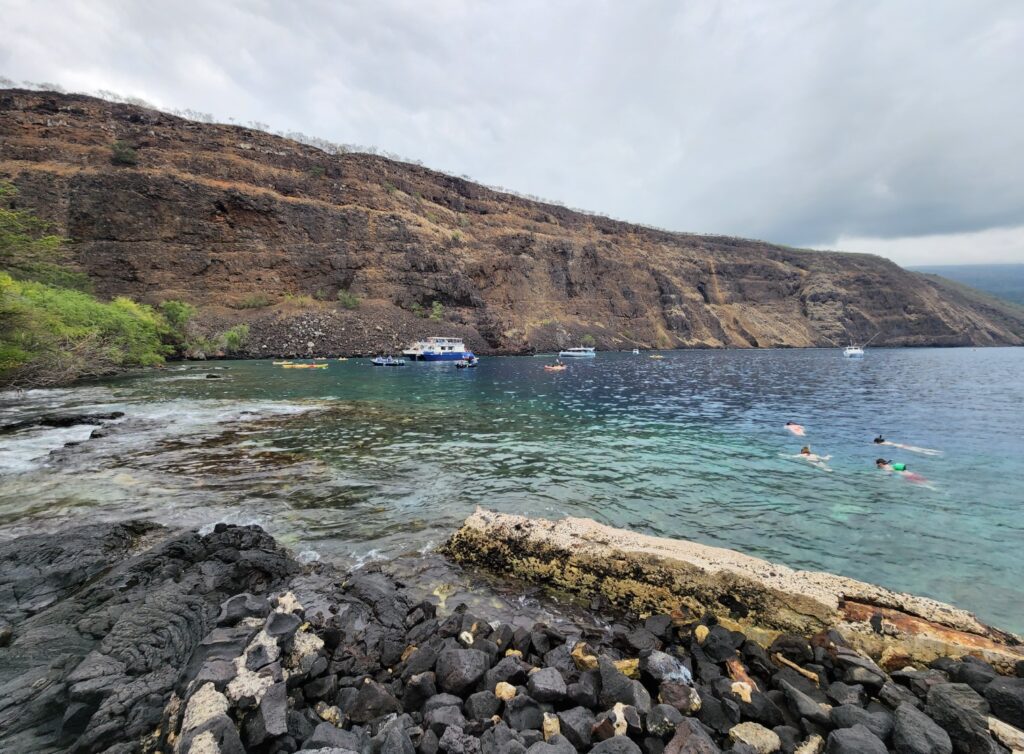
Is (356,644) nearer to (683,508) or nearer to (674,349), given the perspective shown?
(683,508)

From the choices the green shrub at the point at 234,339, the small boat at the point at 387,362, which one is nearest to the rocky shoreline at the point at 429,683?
the small boat at the point at 387,362

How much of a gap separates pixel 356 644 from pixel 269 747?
139 cm

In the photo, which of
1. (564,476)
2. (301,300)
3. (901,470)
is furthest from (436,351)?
(901,470)

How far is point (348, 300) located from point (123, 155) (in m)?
40.3

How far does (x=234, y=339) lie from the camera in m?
61.4

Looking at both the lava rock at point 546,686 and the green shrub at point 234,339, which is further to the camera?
the green shrub at point 234,339

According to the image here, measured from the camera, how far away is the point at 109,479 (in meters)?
11.1

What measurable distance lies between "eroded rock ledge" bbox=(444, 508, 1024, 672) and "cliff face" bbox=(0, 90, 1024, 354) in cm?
6796

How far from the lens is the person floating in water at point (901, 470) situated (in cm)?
1229

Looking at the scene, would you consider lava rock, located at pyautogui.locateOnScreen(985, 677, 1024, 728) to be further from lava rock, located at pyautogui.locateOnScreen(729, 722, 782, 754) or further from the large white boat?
the large white boat

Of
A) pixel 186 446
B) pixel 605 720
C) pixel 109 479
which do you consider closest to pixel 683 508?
pixel 605 720

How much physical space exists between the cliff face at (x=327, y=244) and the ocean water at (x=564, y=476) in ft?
168

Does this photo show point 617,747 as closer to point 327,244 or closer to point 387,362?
point 387,362

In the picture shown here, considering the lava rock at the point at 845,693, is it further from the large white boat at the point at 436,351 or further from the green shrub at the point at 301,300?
the green shrub at the point at 301,300
